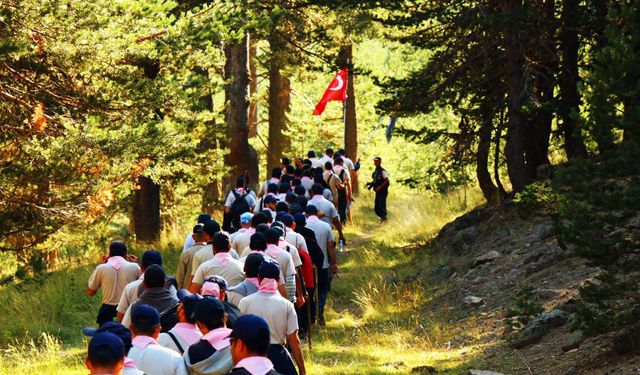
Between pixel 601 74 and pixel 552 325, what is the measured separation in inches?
145

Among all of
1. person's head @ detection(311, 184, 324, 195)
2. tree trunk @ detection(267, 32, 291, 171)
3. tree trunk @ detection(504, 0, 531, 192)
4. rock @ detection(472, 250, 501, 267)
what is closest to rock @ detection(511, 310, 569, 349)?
rock @ detection(472, 250, 501, 267)

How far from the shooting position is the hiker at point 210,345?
6.84 metres

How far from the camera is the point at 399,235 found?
78.7 ft

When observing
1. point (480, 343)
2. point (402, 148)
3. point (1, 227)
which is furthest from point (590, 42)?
point (402, 148)

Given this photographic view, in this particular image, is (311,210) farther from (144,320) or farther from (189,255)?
(144,320)

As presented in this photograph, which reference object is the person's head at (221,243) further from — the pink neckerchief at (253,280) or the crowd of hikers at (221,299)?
the pink neckerchief at (253,280)

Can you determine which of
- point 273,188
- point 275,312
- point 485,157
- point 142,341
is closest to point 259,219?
point 275,312

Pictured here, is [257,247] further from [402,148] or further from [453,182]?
[402,148]

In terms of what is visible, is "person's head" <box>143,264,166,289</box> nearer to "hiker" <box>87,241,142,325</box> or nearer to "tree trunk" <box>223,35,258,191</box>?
"hiker" <box>87,241,142,325</box>

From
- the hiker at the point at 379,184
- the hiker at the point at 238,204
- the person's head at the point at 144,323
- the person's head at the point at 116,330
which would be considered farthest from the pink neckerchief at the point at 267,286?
the hiker at the point at 379,184

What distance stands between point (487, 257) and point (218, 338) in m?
11.3

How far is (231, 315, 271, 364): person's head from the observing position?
6094mm

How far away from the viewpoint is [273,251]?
11.6 metres

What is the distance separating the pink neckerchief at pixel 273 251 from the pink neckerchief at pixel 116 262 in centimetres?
170
